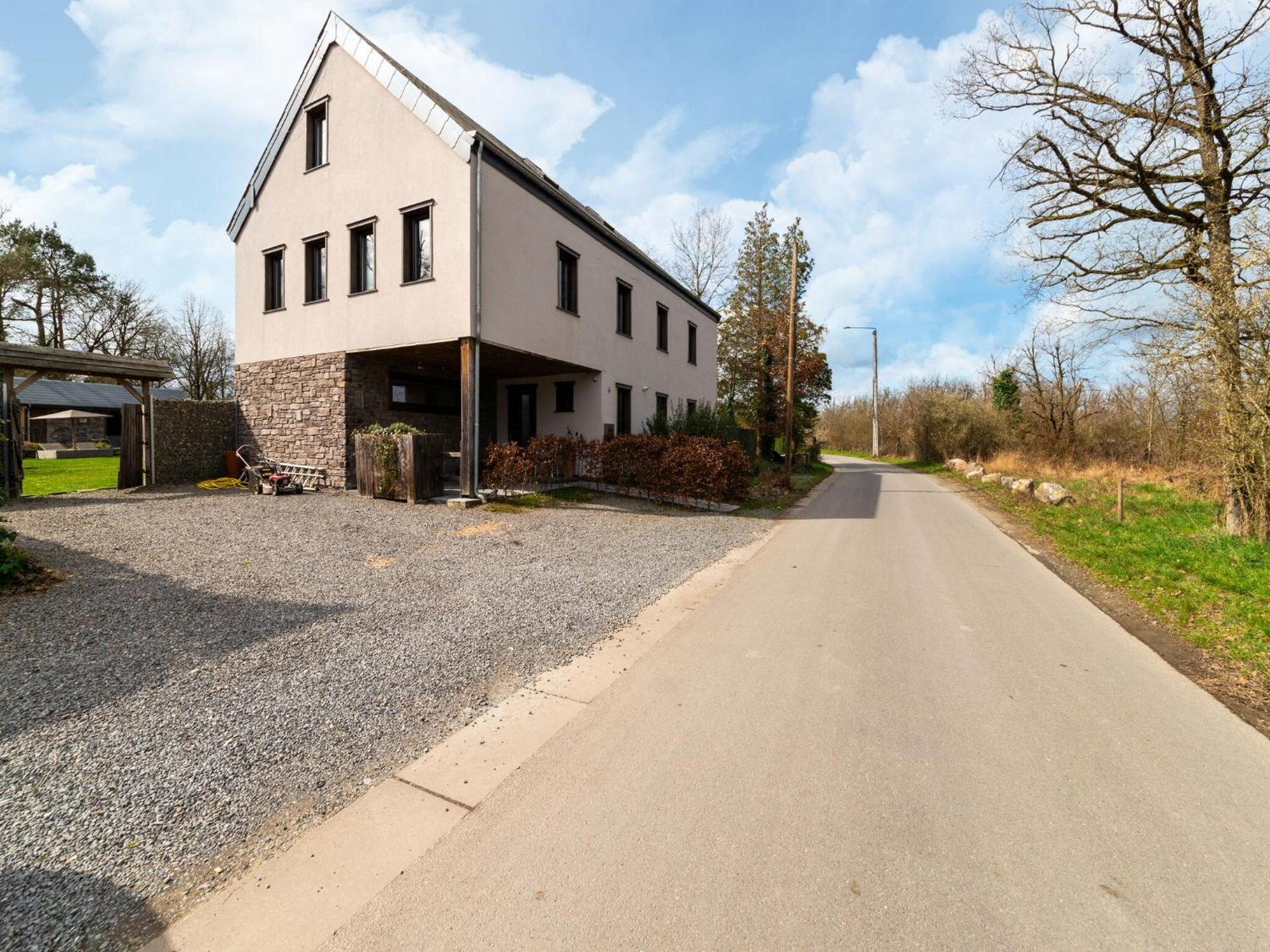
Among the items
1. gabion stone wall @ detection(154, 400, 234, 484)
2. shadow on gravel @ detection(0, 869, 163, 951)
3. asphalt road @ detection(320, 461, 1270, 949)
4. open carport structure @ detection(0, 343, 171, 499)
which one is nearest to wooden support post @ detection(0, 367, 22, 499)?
open carport structure @ detection(0, 343, 171, 499)

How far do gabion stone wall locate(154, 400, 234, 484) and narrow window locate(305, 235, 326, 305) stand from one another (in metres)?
3.59

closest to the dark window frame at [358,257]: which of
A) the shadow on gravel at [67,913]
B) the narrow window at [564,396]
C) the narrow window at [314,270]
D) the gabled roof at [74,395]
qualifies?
the narrow window at [314,270]

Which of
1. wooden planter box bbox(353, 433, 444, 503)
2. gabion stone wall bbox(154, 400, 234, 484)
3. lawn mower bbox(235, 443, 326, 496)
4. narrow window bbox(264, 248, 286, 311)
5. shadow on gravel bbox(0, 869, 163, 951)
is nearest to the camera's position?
shadow on gravel bbox(0, 869, 163, 951)

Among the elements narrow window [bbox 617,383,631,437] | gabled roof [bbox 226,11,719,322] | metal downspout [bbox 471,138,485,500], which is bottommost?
narrow window [bbox 617,383,631,437]

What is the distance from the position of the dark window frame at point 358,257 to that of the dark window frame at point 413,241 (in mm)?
776

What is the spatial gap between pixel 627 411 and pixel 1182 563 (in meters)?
12.1

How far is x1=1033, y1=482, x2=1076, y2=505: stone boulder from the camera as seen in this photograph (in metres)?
13.1

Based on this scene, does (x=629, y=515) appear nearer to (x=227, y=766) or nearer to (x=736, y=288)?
(x=227, y=766)

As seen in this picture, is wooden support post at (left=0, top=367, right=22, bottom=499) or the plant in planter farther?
the plant in planter

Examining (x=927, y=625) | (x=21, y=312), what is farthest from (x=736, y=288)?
(x=21, y=312)

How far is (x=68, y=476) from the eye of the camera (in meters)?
15.9

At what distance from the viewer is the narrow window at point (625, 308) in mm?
16281

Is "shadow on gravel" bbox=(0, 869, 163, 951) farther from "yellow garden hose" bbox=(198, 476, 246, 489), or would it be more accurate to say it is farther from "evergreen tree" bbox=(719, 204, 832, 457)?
"evergreen tree" bbox=(719, 204, 832, 457)

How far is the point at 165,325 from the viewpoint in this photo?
116 ft
